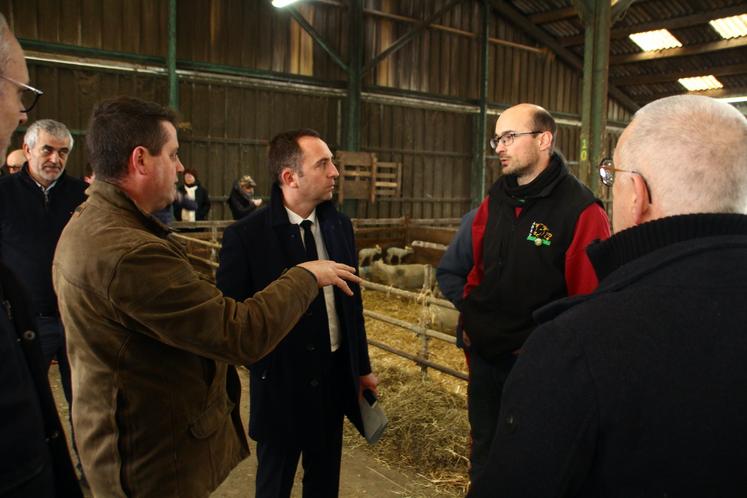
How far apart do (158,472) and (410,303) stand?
7.78 m

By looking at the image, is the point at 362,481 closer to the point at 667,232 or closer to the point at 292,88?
the point at 667,232

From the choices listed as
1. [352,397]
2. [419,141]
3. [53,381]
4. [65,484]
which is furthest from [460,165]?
[65,484]

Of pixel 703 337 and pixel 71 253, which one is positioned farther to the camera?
pixel 71 253

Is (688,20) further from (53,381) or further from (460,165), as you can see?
(53,381)

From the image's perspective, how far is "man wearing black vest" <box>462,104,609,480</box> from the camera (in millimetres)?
2684

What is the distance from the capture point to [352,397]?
271 cm

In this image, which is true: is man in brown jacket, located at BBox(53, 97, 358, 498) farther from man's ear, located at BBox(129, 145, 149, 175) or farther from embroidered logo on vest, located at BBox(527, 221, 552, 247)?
embroidered logo on vest, located at BBox(527, 221, 552, 247)

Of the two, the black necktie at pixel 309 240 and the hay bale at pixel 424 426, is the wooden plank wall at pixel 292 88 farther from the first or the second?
the black necktie at pixel 309 240

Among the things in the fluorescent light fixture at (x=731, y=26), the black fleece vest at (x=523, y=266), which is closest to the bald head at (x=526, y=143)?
the black fleece vest at (x=523, y=266)

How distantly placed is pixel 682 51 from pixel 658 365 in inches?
756

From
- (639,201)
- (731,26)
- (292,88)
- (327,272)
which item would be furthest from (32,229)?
(731,26)

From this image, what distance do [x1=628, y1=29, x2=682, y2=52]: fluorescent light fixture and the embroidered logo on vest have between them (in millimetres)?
17129

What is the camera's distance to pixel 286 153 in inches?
109

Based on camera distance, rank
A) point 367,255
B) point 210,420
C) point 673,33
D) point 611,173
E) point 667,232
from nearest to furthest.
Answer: point 667,232
point 611,173
point 210,420
point 367,255
point 673,33
